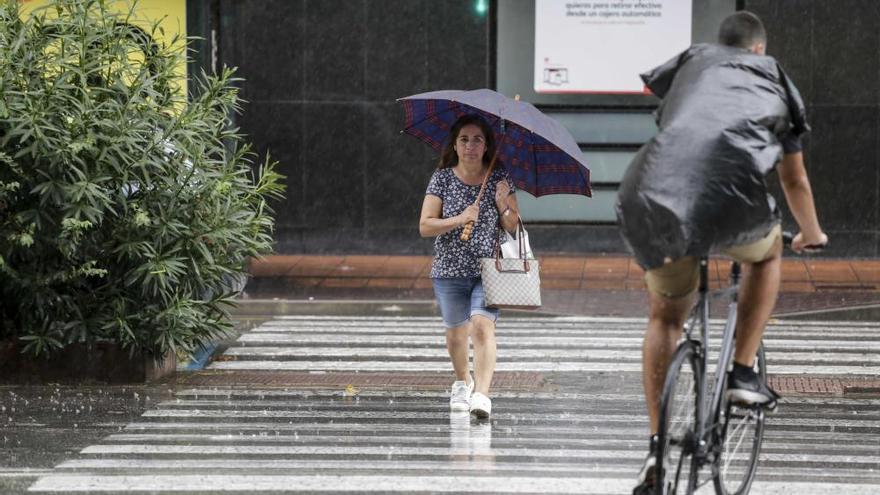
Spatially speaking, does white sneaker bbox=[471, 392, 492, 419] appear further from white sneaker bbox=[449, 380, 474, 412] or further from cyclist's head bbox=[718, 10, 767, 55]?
cyclist's head bbox=[718, 10, 767, 55]

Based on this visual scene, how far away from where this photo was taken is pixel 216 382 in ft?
32.9

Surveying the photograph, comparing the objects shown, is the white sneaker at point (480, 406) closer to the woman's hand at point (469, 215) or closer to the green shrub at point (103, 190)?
the woman's hand at point (469, 215)

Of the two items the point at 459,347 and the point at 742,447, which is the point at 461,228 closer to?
the point at 459,347

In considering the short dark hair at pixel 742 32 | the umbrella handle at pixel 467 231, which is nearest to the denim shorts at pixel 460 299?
the umbrella handle at pixel 467 231

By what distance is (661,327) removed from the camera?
19.3 feet

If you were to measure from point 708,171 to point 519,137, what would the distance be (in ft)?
11.1

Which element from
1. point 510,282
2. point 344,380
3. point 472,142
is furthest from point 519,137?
point 344,380

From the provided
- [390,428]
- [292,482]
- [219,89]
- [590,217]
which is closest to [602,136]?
[590,217]

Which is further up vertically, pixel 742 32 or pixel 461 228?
pixel 742 32

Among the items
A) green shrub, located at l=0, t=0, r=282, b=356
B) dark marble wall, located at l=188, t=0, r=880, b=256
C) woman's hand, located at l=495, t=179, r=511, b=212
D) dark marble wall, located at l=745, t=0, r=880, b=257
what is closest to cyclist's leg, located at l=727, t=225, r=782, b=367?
woman's hand, located at l=495, t=179, r=511, b=212

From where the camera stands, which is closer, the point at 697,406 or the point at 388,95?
the point at 697,406

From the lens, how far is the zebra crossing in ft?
22.7

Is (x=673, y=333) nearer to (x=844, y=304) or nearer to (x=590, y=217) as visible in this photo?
(x=844, y=304)

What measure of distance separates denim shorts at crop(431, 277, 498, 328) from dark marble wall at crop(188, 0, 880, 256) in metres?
9.71
